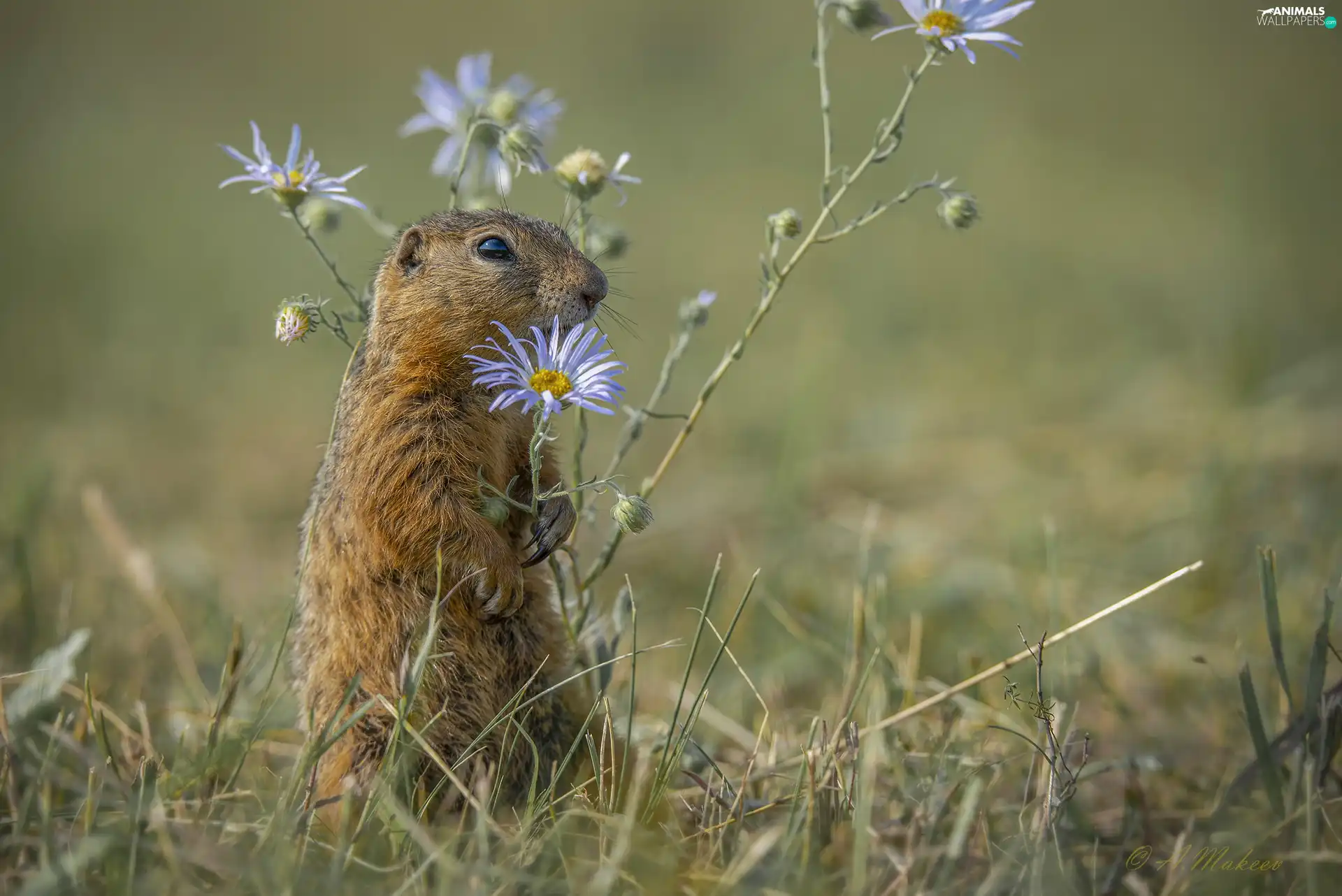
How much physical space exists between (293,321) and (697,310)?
3.55 ft

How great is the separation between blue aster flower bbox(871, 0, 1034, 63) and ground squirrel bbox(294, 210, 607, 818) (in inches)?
41.6

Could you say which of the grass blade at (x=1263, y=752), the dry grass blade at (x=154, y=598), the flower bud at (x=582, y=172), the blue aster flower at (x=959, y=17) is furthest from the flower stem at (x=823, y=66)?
the dry grass blade at (x=154, y=598)

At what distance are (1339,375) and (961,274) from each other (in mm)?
4076

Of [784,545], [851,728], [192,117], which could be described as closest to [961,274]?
[784,545]

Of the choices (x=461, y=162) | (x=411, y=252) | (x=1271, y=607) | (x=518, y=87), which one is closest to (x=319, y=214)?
(x=411, y=252)

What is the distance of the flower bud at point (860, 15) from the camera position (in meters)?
2.94

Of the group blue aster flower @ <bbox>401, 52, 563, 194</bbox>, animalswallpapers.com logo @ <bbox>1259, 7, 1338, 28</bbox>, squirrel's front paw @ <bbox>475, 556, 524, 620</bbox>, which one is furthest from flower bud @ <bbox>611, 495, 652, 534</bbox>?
animalswallpapers.com logo @ <bbox>1259, 7, 1338, 28</bbox>

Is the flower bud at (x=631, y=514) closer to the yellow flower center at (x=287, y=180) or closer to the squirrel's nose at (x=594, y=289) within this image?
the squirrel's nose at (x=594, y=289)

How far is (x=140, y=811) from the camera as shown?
2.39 metres

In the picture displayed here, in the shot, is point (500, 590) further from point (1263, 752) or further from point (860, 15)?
point (1263, 752)

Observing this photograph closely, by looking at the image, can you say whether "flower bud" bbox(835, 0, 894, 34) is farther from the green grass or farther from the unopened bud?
the green grass

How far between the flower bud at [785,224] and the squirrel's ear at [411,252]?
1047 millimetres

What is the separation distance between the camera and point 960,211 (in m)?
2.94

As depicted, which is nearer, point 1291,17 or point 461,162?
point 461,162
